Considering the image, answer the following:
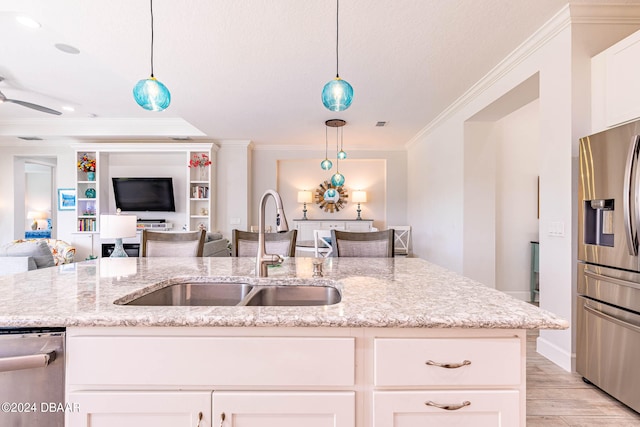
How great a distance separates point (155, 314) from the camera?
33.9 inches

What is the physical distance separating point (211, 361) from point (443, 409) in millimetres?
667

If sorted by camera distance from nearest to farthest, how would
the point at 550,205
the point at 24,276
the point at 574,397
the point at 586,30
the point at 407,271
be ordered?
the point at 24,276
the point at 407,271
the point at 574,397
the point at 586,30
the point at 550,205

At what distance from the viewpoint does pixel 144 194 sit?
5.98 metres

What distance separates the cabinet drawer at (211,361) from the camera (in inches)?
33.4

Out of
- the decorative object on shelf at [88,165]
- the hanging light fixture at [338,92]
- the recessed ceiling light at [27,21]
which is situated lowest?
the hanging light fixture at [338,92]

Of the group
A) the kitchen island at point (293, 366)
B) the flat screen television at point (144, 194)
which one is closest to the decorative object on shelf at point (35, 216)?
the flat screen television at point (144, 194)

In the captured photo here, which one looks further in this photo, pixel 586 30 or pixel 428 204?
pixel 428 204

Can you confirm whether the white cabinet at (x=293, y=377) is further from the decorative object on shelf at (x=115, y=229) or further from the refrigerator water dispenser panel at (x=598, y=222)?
the decorative object on shelf at (x=115, y=229)

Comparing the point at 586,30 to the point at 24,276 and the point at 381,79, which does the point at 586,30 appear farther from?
the point at 24,276

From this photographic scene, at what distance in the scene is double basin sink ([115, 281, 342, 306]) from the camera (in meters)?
1.31

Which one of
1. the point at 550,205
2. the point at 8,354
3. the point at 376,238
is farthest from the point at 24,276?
the point at 550,205

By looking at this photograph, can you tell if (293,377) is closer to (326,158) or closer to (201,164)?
(326,158)

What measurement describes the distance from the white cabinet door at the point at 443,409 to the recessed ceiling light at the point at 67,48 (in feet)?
12.5

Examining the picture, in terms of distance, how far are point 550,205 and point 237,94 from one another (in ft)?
10.9
